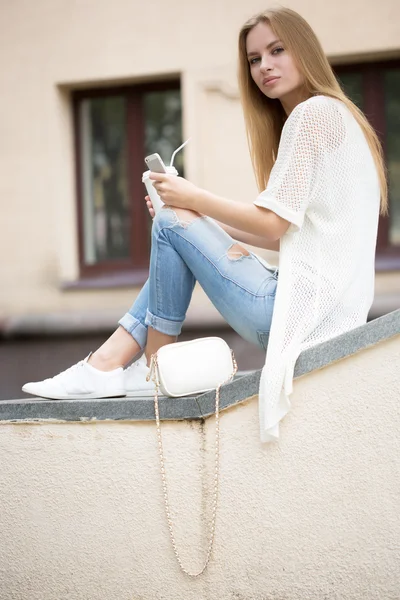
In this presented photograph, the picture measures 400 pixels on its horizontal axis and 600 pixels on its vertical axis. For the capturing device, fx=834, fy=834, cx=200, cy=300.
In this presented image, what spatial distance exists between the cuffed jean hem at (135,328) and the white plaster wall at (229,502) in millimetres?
320

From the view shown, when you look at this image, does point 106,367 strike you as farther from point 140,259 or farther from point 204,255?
point 140,259

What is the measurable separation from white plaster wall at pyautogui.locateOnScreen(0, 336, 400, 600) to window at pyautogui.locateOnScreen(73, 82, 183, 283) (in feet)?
14.6

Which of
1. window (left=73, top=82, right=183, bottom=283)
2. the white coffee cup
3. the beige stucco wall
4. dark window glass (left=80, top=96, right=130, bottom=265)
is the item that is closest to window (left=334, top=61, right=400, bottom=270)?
the beige stucco wall

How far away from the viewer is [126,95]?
668cm

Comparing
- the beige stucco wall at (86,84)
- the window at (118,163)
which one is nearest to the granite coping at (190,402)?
the beige stucco wall at (86,84)

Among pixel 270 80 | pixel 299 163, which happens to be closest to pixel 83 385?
pixel 299 163

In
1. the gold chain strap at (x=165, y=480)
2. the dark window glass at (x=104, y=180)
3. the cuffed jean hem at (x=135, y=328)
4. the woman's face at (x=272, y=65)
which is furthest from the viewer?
the dark window glass at (x=104, y=180)

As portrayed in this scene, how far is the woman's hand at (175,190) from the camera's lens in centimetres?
206

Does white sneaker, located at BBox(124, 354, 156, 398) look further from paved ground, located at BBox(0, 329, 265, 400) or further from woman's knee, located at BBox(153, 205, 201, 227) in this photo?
paved ground, located at BBox(0, 329, 265, 400)

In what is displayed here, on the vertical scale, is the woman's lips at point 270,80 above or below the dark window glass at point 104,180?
above

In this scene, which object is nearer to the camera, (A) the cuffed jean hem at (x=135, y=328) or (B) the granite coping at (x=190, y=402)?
(B) the granite coping at (x=190, y=402)

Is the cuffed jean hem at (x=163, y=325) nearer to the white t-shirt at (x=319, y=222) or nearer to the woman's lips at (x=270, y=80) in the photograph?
the white t-shirt at (x=319, y=222)

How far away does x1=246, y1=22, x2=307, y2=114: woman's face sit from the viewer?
2213 mm

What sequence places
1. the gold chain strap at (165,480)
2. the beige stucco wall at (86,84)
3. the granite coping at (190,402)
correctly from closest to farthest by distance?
→ the granite coping at (190,402), the gold chain strap at (165,480), the beige stucco wall at (86,84)
